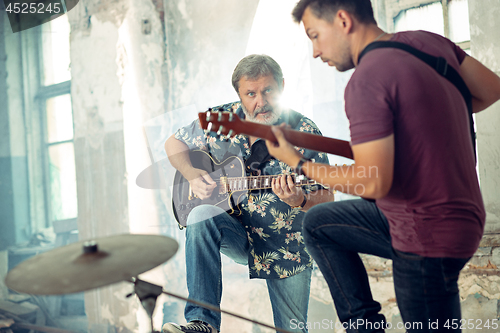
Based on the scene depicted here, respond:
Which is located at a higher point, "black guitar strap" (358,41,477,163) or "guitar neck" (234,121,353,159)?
"black guitar strap" (358,41,477,163)

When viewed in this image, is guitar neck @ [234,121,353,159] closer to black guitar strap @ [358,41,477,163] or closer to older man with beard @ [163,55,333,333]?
black guitar strap @ [358,41,477,163]

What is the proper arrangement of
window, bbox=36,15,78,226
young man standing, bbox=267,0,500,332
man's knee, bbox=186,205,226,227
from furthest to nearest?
window, bbox=36,15,78,226 < man's knee, bbox=186,205,226,227 < young man standing, bbox=267,0,500,332

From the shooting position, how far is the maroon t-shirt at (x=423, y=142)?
1.17 meters

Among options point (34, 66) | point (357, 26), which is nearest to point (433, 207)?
point (357, 26)

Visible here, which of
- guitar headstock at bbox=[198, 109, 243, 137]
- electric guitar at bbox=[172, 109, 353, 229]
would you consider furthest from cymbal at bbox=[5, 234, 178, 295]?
electric guitar at bbox=[172, 109, 353, 229]

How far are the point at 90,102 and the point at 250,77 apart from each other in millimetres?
2298

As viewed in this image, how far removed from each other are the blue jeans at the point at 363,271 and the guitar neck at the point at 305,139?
227mm

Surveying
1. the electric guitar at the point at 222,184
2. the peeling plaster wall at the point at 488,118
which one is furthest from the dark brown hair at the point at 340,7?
the peeling plaster wall at the point at 488,118

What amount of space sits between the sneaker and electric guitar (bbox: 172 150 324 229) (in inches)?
27.1

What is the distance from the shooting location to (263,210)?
2.31m

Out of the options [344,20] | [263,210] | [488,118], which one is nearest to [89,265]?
[344,20]

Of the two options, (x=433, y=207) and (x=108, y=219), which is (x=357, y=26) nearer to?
(x=433, y=207)

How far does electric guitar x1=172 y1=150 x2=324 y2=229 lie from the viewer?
Result: 7.39 feet

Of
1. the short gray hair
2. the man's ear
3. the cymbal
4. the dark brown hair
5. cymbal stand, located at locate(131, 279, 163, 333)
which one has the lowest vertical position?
cymbal stand, located at locate(131, 279, 163, 333)
